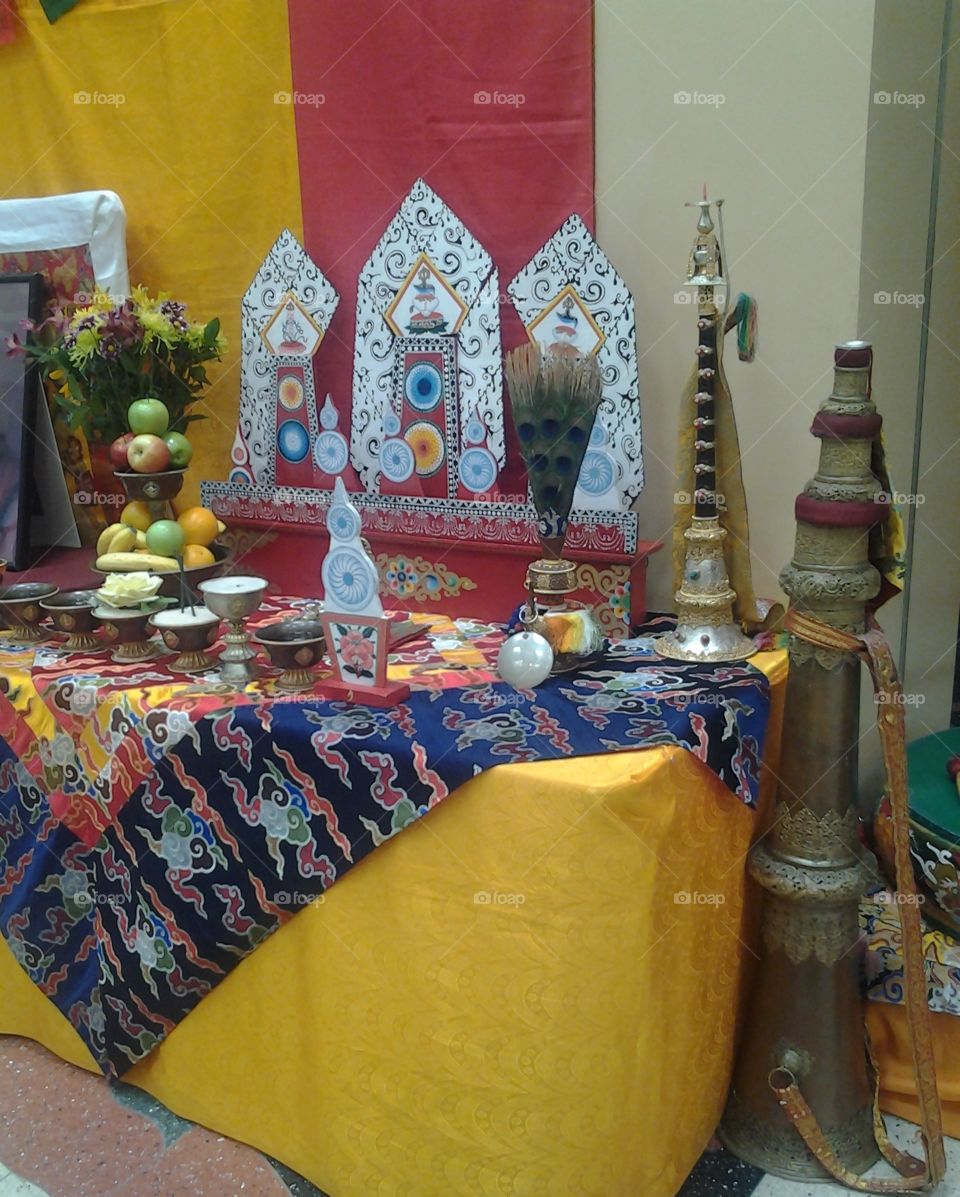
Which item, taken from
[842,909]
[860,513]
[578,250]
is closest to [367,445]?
[578,250]

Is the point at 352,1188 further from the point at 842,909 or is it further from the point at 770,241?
the point at 770,241

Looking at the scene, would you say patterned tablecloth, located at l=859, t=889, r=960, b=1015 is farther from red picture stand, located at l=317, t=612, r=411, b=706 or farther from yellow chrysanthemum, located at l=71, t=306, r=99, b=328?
yellow chrysanthemum, located at l=71, t=306, r=99, b=328

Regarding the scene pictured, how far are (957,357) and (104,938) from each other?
1.83 meters

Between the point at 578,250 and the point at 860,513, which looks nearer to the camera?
the point at 860,513

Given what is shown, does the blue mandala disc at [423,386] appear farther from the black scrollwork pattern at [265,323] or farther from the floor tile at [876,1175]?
the floor tile at [876,1175]

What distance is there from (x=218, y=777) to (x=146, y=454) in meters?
0.69

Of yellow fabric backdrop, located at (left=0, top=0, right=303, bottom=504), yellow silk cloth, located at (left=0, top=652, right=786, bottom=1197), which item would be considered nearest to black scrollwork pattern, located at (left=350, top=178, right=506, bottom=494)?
yellow fabric backdrop, located at (left=0, top=0, right=303, bottom=504)

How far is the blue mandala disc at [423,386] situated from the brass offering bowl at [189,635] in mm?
520

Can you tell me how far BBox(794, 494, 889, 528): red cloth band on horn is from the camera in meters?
1.37

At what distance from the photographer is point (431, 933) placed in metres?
1.33

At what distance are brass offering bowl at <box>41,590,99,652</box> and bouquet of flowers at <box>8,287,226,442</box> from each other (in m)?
0.39

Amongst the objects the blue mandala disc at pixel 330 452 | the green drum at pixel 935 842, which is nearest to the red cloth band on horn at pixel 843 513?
the green drum at pixel 935 842

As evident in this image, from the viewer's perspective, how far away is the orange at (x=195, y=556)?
187 centimetres

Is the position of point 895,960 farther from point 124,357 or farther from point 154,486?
point 124,357
